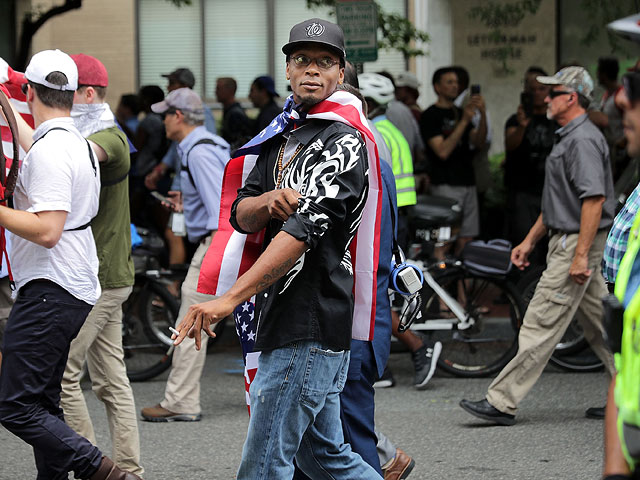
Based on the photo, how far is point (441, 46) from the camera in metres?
15.0

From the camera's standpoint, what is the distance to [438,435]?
6.75 metres

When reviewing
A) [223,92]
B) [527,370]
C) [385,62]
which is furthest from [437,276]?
[385,62]

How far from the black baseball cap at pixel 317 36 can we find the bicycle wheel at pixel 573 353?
199 inches

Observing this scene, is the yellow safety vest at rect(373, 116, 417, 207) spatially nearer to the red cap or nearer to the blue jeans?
the red cap

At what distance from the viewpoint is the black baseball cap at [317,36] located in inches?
151

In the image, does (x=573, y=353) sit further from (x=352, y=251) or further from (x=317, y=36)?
(x=317, y=36)

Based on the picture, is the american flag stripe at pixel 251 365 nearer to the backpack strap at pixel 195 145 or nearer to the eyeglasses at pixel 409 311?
the eyeglasses at pixel 409 311

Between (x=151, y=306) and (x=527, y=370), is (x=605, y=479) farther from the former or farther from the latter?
(x=151, y=306)

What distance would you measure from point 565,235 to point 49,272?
11.6 feet

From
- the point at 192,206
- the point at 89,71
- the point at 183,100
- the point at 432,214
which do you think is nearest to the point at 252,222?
the point at 89,71

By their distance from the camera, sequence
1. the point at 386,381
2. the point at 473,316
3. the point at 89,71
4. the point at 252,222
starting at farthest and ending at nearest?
the point at 473,316, the point at 386,381, the point at 89,71, the point at 252,222

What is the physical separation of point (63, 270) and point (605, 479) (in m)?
2.93

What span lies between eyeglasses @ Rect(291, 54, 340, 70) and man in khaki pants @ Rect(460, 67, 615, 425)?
327cm

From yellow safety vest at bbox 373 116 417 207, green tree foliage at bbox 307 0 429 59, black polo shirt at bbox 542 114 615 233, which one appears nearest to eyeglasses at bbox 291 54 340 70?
black polo shirt at bbox 542 114 615 233
